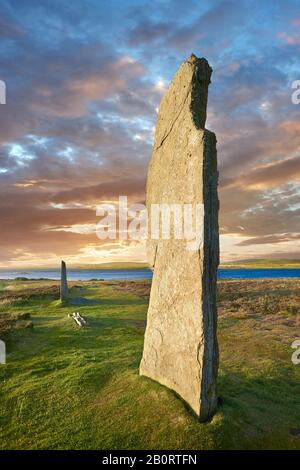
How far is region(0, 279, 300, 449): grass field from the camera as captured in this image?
21.5 feet

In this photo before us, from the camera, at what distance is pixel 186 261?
7582mm

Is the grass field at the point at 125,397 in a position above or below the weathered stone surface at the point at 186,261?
below

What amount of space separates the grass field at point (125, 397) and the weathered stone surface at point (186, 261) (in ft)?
1.89

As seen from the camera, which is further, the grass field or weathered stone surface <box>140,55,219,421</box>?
weathered stone surface <box>140,55,219,421</box>

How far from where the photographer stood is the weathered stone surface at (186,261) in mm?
6996

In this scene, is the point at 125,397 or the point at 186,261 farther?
the point at 125,397

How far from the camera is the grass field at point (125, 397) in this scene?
6.56 metres

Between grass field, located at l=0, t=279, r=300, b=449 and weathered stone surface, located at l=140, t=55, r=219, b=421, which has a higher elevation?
weathered stone surface, located at l=140, t=55, r=219, b=421

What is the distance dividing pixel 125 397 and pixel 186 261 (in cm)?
344

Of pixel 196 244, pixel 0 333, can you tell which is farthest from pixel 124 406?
pixel 0 333

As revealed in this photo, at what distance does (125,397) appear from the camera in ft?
26.0

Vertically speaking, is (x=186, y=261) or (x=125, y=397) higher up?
(x=186, y=261)

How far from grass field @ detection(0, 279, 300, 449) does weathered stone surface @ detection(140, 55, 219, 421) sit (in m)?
0.58

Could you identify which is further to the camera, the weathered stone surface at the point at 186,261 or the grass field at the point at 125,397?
the weathered stone surface at the point at 186,261
